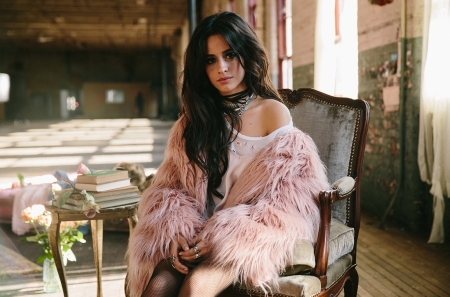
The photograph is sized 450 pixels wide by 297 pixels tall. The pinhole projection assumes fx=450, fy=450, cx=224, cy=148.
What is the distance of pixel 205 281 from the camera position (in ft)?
4.25

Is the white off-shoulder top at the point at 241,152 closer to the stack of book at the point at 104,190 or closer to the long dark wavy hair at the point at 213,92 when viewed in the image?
the long dark wavy hair at the point at 213,92

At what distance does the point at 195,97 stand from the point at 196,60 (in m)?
0.15

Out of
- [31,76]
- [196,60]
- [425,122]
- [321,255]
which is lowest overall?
[321,255]

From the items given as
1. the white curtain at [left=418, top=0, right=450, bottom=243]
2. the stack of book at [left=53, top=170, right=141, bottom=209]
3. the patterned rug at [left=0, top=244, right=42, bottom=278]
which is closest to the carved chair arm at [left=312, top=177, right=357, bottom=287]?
the stack of book at [left=53, top=170, right=141, bottom=209]

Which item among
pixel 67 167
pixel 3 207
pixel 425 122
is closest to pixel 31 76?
pixel 67 167

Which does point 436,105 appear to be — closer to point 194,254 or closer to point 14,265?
point 194,254

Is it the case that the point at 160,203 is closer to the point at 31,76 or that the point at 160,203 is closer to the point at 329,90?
the point at 329,90

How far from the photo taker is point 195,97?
1737 millimetres

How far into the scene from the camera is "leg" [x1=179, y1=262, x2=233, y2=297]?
1.28m

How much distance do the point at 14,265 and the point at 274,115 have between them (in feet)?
7.04

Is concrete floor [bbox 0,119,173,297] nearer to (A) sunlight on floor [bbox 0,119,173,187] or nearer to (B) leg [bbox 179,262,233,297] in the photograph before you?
(A) sunlight on floor [bbox 0,119,173,187]

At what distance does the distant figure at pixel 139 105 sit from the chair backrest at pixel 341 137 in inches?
961

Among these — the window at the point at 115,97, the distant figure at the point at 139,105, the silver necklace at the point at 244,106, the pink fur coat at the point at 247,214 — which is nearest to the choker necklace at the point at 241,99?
the silver necklace at the point at 244,106

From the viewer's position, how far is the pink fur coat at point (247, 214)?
4.42 feet
